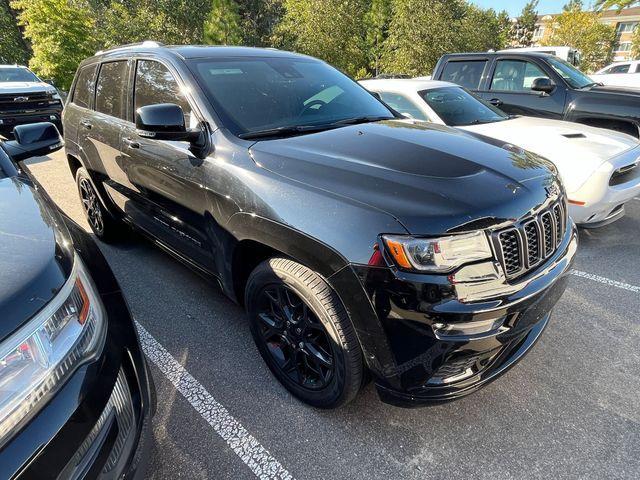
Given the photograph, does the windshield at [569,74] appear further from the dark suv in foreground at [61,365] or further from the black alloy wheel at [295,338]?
the dark suv in foreground at [61,365]

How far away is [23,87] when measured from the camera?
9938mm

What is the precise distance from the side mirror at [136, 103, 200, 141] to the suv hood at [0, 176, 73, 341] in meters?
0.68

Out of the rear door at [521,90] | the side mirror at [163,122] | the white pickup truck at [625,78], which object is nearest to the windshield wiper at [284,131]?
the side mirror at [163,122]

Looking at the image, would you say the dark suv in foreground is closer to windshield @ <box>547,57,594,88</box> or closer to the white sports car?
the white sports car

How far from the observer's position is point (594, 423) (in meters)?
2.02

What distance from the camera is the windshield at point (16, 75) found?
34.9 feet

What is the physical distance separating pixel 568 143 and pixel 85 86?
4721 millimetres

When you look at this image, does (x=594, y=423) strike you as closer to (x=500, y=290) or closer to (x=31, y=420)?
(x=500, y=290)

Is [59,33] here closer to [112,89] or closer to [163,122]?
[112,89]

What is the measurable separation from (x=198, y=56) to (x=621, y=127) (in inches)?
227

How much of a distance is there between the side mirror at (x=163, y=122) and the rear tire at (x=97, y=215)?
188 cm

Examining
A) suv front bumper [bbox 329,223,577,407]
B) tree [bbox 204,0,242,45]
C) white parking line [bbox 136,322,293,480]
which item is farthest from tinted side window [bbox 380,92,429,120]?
tree [bbox 204,0,242,45]

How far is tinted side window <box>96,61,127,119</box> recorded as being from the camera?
3166 millimetres

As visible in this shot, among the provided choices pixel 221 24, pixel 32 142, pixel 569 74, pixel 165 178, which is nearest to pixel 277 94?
pixel 165 178
